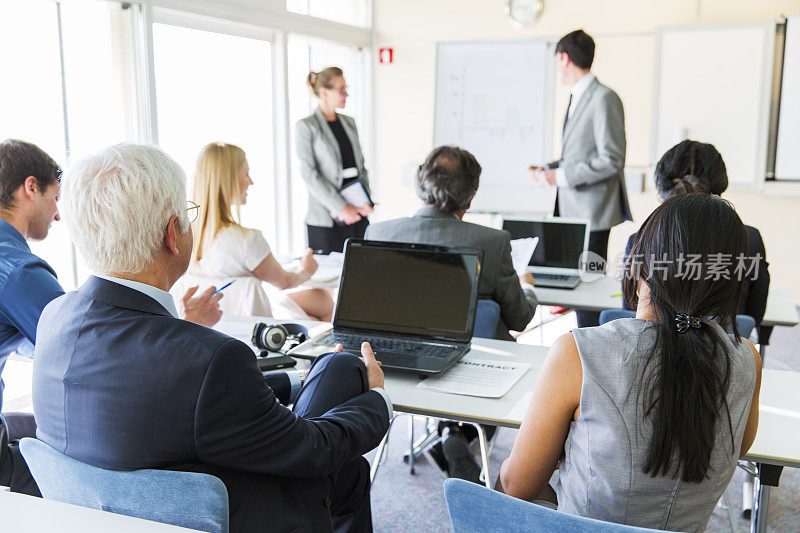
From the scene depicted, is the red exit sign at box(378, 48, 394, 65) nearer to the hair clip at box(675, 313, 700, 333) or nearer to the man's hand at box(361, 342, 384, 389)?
the man's hand at box(361, 342, 384, 389)

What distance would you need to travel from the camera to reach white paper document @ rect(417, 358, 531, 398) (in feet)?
6.19

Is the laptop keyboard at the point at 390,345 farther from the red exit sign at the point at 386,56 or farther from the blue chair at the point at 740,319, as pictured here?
the red exit sign at the point at 386,56

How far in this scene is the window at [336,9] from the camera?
5.73 meters

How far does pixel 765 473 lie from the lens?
5.49 ft

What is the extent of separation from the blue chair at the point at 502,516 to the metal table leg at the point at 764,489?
0.89 metres

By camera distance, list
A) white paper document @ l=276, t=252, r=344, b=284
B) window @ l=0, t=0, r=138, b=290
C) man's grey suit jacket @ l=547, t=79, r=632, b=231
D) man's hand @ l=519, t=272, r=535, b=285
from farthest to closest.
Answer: man's grey suit jacket @ l=547, t=79, r=632, b=231 < window @ l=0, t=0, r=138, b=290 < white paper document @ l=276, t=252, r=344, b=284 < man's hand @ l=519, t=272, r=535, b=285

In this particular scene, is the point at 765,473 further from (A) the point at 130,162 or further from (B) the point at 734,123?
(B) the point at 734,123

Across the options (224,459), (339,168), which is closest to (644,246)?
(224,459)

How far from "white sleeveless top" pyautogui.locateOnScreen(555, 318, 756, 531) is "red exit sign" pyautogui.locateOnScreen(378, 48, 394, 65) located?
5.73 m

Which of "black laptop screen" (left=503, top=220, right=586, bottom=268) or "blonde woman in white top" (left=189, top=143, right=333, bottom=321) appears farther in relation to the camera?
"black laptop screen" (left=503, top=220, right=586, bottom=268)

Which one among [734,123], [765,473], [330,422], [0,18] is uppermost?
[0,18]

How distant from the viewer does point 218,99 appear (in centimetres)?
509

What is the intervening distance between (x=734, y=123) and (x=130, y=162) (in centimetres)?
526

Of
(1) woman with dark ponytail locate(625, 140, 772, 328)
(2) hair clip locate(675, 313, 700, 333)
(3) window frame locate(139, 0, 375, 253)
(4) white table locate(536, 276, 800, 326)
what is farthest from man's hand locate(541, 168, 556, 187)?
(2) hair clip locate(675, 313, 700, 333)
